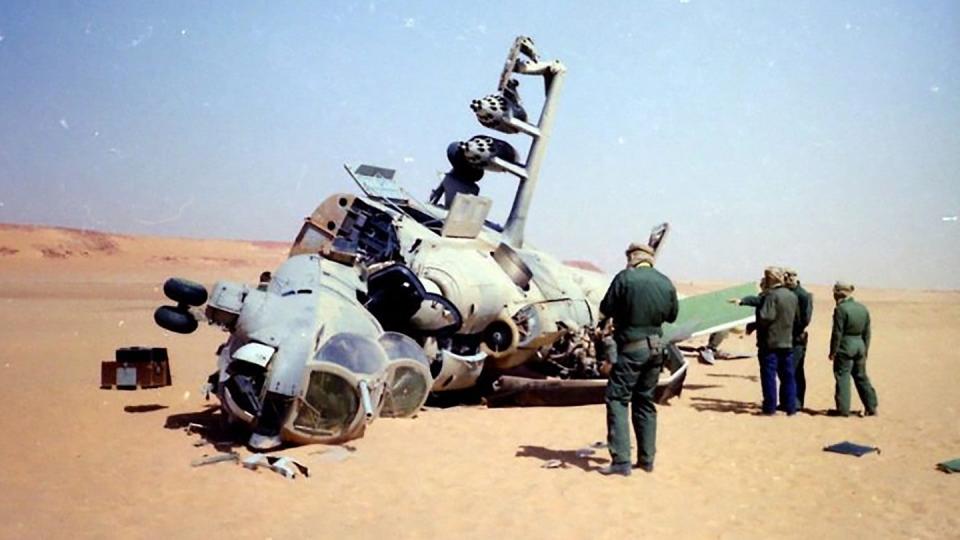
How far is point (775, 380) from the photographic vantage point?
35.6 ft

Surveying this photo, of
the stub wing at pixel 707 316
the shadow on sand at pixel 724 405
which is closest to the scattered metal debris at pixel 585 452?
the shadow on sand at pixel 724 405

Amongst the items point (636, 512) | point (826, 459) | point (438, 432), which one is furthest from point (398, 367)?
point (826, 459)

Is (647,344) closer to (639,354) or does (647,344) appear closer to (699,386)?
(639,354)

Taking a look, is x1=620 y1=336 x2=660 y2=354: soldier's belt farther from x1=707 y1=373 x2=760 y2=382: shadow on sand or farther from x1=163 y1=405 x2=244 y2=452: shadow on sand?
x1=707 y1=373 x2=760 y2=382: shadow on sand

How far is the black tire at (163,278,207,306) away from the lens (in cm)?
935

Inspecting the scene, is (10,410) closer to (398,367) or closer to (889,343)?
(398,367)

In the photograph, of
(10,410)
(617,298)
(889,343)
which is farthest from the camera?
(889,343)

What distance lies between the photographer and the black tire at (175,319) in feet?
30.4

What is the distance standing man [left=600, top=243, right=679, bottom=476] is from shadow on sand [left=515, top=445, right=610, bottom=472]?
257 millimetres

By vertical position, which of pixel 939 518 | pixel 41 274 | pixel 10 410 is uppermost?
pixel 939 518

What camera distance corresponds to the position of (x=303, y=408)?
312 inches

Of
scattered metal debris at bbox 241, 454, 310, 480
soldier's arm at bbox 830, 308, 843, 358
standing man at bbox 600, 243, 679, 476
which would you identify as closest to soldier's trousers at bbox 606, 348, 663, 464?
standing man at bbox 600, 243, 679, 476

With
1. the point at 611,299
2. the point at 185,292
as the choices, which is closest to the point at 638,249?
the point at 611,299

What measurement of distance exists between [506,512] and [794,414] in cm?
588
